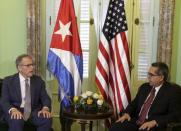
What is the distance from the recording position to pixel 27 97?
12.7 feet

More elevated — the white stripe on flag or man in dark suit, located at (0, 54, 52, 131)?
the white stripe on flag

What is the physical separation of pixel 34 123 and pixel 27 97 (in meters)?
0.32

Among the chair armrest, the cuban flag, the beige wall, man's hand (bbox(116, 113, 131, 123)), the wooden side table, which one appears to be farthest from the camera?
the beige wall

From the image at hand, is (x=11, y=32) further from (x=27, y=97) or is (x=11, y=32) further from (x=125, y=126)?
(x=125, y=126)

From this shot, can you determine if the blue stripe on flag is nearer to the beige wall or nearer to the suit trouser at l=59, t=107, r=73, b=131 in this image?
the suit trouser at l=59, t=107, r=73, b=131

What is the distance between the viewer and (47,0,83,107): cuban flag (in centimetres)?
394

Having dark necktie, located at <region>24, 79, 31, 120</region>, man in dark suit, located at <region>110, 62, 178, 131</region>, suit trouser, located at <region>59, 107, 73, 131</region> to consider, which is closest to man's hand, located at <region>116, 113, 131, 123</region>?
man in dark suit, located at <region>110, 62, 178, 131</region>

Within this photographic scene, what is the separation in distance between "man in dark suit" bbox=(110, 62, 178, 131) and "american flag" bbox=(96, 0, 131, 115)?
0.28 m

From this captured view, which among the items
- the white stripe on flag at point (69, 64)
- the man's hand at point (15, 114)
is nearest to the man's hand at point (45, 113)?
the man's hand at point (15, 114)

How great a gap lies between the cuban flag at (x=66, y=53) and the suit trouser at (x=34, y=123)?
34cm

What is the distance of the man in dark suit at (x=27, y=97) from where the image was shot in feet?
12.2

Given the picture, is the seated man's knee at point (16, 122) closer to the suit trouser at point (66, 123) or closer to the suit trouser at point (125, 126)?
the suit trouser at point (66, 123)

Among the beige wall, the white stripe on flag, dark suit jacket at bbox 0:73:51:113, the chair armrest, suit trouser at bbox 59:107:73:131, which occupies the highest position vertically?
the beige wall

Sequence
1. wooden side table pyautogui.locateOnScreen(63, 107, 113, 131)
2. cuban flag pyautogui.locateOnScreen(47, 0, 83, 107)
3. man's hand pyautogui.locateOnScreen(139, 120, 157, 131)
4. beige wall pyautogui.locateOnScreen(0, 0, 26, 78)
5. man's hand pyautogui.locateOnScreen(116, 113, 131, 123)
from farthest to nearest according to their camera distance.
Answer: beige wall pyautogui.locateOnScreen(0, 0, 26, 78) → cuban flag pyautogui.locateOnScreen(47, 0, 83, 107) → man's hand pyautogui.locateOnScreen(116, 113, 131, 123) → wooden side table pyautogui.locateOnScreen(63, 107, 113, 131) → man's hand pyautogui.locateOnScreen(139, 120, 157, 131)
